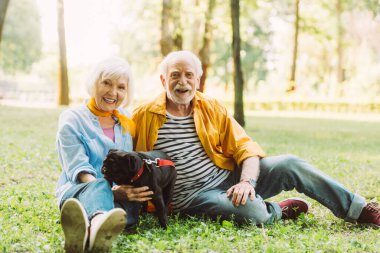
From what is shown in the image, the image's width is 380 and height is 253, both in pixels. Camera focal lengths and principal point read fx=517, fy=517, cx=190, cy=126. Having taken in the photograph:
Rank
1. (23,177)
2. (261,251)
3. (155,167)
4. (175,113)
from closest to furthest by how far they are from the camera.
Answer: (261,251), (155,167), (175,113), (23,177)

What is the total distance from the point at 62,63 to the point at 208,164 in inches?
679

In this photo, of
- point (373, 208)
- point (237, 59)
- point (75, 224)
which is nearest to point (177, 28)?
point (237, 59)

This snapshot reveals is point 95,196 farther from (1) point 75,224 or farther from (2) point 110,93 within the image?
(2) point 110,93

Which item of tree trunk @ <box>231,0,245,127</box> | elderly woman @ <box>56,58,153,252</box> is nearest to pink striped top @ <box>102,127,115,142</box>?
elderly woman @ <box>56,58,153,252</box>

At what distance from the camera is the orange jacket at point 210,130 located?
13.9 ft

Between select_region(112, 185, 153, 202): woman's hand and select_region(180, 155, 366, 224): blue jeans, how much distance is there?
2.21ft

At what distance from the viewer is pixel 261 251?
3.40 metres

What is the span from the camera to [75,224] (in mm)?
3115

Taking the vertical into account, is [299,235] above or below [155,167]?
below

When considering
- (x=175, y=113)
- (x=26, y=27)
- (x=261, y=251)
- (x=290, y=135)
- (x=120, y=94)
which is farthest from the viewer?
(x=26, y=27)

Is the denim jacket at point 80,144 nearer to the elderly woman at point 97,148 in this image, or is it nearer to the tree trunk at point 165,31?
the elderly woman at point 97,148

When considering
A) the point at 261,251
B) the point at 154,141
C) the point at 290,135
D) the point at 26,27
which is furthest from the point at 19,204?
the point at 26,27

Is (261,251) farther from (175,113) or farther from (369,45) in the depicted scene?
(369,45)

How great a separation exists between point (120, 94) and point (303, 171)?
5.30ft
